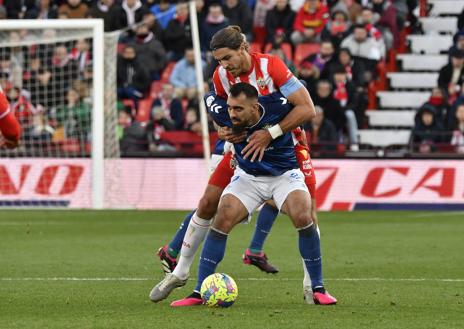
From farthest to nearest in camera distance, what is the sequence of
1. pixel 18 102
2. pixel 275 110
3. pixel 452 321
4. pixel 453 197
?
pixel 18 102 < pixel 453 197 < pixel 275 110 < pixel 452 321

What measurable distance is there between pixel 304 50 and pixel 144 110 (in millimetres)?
3469

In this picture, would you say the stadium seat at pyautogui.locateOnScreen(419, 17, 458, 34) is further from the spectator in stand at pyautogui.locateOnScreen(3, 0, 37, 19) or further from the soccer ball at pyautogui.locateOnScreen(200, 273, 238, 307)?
the soccer ball at pyautogui.locateOnScreen(200, 273, 238, 307)

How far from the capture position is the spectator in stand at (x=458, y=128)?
2233cm

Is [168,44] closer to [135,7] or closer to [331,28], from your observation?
[135,7]

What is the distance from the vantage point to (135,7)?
85.9 feet

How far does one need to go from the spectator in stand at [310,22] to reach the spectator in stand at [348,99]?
6.13ft

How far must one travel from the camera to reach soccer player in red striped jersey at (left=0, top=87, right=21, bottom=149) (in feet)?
31.1

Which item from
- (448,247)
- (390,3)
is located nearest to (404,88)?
(390,3)

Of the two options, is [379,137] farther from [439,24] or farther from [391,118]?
[439,24]

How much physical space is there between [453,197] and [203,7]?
299 inches

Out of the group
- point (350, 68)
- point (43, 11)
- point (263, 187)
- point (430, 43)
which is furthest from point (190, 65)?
point (263, 187)

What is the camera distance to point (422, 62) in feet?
87.4

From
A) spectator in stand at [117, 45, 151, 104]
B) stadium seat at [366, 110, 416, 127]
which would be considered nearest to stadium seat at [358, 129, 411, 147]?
stadium seat at [366, 110, 416, 127]

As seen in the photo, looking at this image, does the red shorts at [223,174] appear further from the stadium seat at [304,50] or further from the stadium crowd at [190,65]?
the stadium seat at [304,50]
